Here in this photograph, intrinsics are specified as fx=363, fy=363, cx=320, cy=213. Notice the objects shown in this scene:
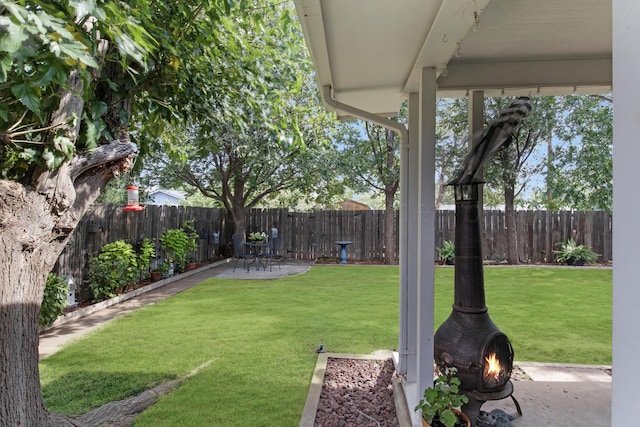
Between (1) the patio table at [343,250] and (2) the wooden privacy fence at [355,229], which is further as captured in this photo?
(1) the patio table at [343,250]

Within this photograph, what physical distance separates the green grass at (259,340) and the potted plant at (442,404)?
2.96ft

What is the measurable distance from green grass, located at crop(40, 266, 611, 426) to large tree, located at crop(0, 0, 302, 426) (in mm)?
862

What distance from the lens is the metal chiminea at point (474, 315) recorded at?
1.93 metres

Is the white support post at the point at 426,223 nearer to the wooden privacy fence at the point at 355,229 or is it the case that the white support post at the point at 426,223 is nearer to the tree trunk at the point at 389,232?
the wooden privacy fence at the point at 355,229

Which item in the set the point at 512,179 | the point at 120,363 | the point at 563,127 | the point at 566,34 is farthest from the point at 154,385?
the point at 563,127

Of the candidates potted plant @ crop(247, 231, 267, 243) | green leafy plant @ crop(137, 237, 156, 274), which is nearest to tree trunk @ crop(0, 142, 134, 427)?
green leafy plant @ crop(137, 237, 156, 274)

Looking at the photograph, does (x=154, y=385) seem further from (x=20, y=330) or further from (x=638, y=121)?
(x=638, y=121)

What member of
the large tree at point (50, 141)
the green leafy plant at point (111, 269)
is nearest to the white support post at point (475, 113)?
the large tree at point (50, 141)

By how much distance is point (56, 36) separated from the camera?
1180 millimetres

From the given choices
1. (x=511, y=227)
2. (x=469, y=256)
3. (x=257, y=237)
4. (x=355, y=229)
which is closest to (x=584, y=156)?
(x=511, y=227)

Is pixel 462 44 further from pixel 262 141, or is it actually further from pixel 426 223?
pixel 262 141

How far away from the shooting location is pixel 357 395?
8.66 ft

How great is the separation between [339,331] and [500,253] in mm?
7227

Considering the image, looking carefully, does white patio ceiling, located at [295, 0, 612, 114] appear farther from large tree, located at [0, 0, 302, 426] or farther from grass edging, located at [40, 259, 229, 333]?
grass edging, located at [40, 259, 229, 333]
